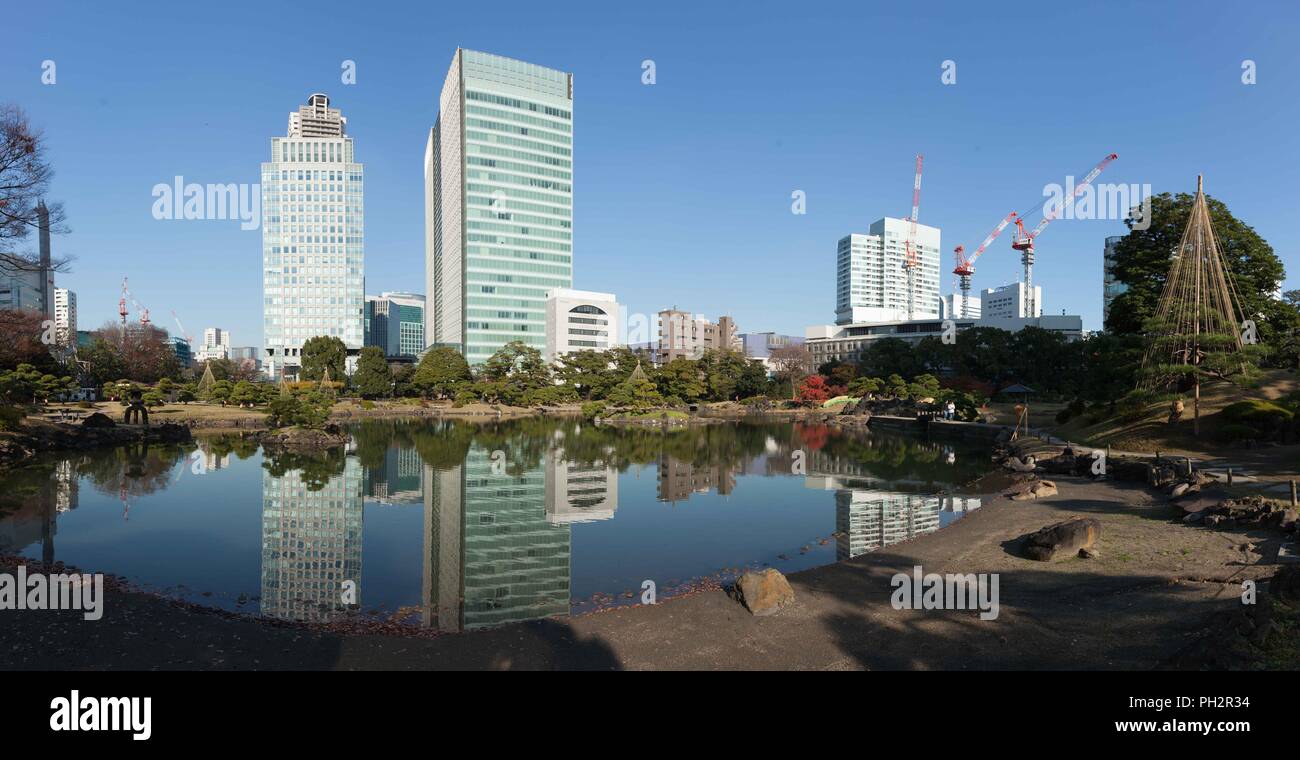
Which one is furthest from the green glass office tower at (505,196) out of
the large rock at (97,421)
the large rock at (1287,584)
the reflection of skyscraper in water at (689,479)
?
the large rock at (1287,584)

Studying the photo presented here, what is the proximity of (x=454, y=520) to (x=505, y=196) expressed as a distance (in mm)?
88965

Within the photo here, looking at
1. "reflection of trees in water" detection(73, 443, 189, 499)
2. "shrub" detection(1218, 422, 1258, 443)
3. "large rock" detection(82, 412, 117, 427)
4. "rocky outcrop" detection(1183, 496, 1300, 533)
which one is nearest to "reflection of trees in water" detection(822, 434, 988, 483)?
"shrub" detection(1218, 422, 1258, 443)

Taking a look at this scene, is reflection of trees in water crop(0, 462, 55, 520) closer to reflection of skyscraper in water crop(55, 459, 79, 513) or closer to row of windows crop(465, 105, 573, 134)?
reflection of skyscraper in water crop(55, 459, 79, 513)

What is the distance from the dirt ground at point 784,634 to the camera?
8.49 m

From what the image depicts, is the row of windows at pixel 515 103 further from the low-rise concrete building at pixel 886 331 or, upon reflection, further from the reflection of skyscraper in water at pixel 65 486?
the reflection of skyscraper in water at pixel 65 486

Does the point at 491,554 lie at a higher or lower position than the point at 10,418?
lower

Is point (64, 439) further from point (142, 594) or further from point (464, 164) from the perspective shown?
point (464, 164)

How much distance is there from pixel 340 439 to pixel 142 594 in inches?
1291

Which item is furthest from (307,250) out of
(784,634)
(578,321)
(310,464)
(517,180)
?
(784,634)

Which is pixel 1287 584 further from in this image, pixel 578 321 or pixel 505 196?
pixel 505 196

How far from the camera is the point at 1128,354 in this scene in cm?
3222

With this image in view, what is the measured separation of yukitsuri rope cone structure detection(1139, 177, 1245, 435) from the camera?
27609 mm

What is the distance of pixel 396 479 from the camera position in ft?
94.5
